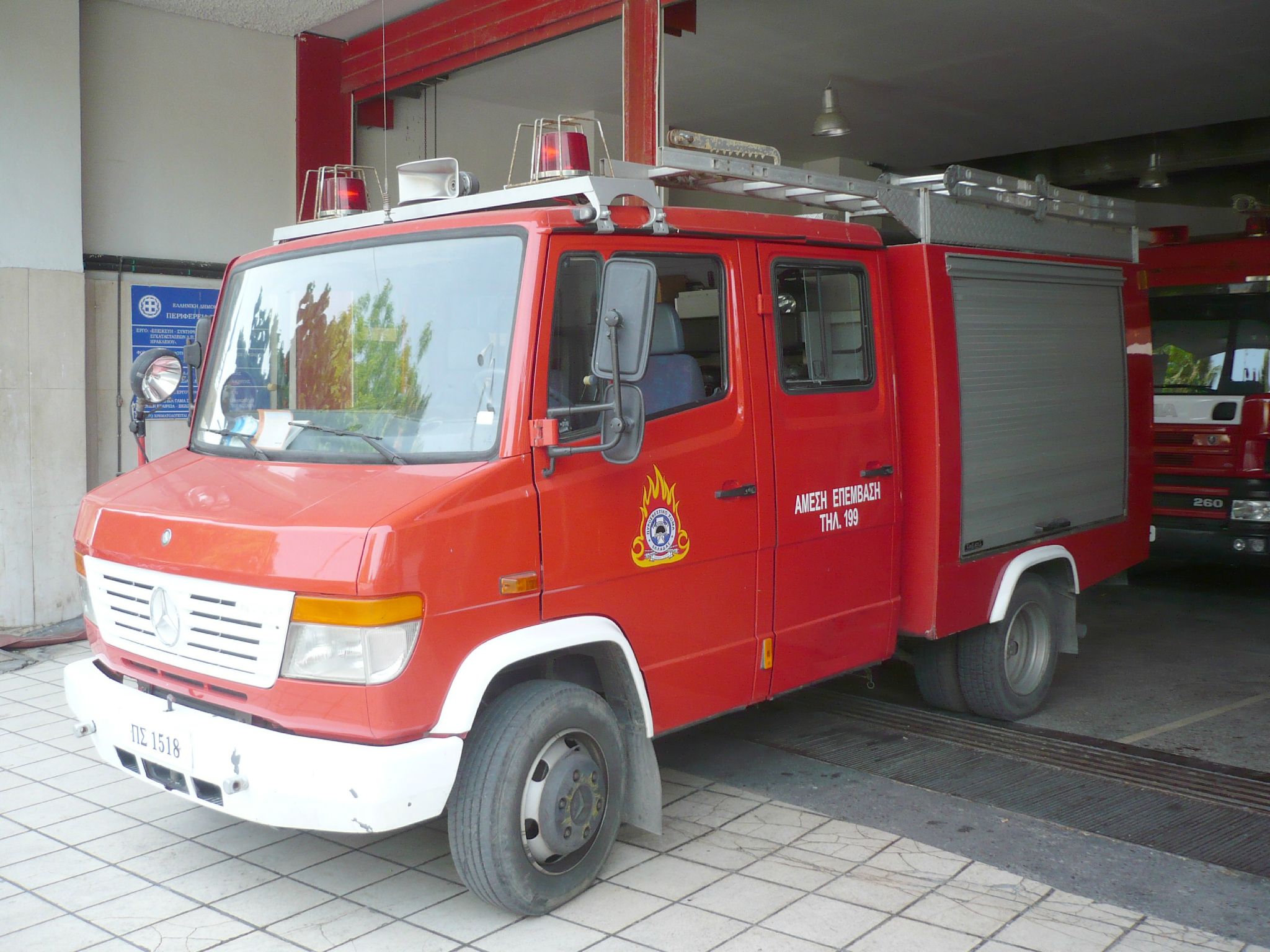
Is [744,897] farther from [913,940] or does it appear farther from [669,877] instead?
[913,940]

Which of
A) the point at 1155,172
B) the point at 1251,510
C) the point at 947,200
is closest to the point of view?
the point at 947,200

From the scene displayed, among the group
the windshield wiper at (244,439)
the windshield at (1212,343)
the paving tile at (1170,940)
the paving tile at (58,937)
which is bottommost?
the paving tile at (58,937)

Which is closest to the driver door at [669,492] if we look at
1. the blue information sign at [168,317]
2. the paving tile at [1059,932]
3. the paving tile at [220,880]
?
the paving tile at [1059,932]

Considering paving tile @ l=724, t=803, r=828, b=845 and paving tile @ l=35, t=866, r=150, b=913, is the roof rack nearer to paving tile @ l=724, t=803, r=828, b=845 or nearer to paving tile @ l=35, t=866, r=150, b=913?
paving tile @ l=724, t=803, r=828, b=845

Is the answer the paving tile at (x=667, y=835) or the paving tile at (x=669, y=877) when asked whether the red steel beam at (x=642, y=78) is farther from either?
the paving tile at (x=669, y=877)

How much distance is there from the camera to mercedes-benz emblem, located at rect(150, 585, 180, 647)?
12.3ft

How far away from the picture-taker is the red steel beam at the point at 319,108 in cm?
945

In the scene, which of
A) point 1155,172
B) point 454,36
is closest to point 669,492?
point 454,36

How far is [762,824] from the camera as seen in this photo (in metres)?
4.67

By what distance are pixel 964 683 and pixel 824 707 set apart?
2.59 ft

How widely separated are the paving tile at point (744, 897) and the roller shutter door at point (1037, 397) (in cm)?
199

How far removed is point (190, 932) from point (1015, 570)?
13.1 ft

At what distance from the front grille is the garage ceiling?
5.95 metres

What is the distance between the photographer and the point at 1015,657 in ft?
20.2
